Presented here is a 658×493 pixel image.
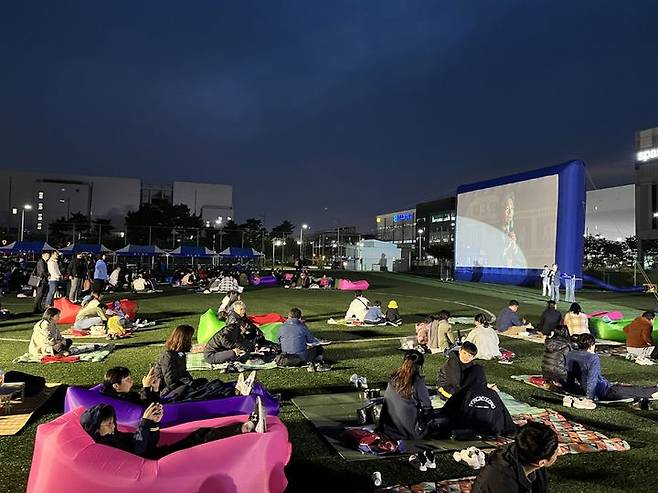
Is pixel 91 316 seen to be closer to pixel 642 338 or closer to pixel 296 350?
pixel 296 350

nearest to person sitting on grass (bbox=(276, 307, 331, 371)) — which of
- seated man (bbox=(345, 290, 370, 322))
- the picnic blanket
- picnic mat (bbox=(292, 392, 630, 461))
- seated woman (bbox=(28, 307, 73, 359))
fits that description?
picnic mat (bbox=(292, 392, 630, 461))

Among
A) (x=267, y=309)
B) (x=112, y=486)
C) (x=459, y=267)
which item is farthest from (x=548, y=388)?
(x=459, y=267)

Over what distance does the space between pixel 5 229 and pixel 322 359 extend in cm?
7811

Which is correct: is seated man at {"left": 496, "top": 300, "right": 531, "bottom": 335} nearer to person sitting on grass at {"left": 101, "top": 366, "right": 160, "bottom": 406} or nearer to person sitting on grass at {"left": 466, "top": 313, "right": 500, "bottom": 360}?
person sitting on grass at {"left": 466, "top": 313, "right": 500, "bottom": 360}

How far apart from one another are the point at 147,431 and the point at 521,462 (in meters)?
3.20

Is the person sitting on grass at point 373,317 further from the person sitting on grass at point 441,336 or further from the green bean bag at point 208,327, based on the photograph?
the green bean bag at point 208,327

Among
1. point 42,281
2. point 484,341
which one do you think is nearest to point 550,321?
point 484,341

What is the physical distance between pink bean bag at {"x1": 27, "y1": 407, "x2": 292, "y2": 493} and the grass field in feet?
0.62

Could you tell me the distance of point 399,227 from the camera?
395 feet

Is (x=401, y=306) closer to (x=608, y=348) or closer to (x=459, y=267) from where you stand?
(x=608, y=348)

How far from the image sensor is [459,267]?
40469 millimetres

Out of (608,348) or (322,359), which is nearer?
(322,359)

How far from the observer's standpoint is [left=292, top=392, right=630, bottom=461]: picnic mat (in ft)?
19.8

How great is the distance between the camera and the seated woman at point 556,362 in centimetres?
869
